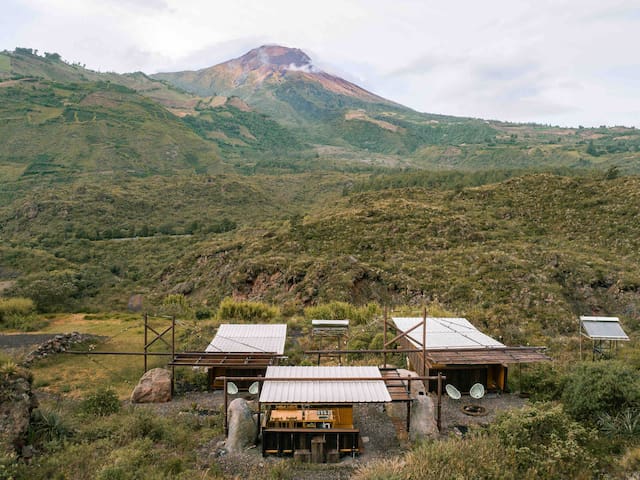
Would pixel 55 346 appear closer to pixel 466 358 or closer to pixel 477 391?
pixel 466 358

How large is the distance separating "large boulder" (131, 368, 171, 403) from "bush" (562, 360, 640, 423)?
1160 centimetres

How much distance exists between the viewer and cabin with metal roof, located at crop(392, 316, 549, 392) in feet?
40.6

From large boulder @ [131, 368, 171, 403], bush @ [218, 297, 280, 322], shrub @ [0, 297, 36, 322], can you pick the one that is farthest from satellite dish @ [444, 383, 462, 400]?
shrub @ [0, 297, 36, 322]

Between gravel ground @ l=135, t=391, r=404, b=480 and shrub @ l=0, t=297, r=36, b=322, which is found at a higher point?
shrub @ l=0, t=297, r=36, b=322

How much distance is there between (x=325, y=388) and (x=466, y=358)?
4.82 meters

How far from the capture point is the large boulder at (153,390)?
43.8ft

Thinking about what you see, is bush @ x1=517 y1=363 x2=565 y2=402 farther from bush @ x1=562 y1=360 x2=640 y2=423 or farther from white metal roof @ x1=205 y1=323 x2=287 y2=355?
white metal roof @ x1=205 y1=323 x2=287 y2=355

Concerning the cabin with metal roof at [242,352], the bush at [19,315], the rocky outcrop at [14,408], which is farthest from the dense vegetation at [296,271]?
the cabin with metal roof at [242,352]

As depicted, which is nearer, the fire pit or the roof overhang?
the fire pit

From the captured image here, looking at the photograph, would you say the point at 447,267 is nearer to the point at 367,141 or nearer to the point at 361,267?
the point at 361,267

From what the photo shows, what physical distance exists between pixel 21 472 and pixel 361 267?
73.4 ft

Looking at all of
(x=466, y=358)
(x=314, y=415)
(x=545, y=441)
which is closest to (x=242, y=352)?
(x=314, y=415)

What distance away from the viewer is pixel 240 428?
399 inches

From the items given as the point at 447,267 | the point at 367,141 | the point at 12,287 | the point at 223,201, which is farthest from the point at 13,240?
the point at 367,141
